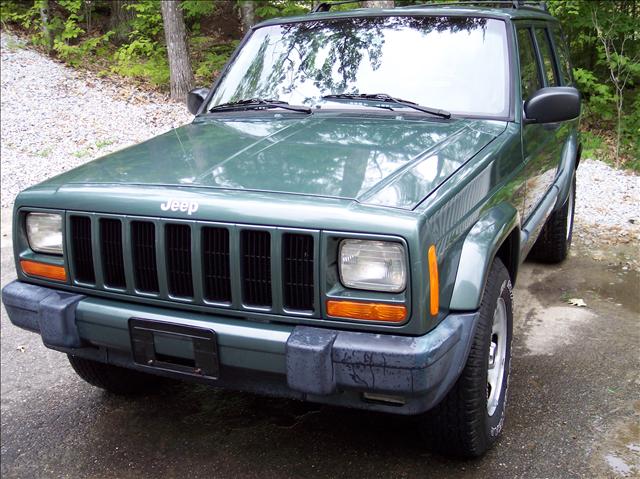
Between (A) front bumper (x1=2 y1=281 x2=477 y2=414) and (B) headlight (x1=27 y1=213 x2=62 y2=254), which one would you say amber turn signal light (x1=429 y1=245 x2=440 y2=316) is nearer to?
(A) front bumper (x1=2 y1=281 x2=477 y2=414)

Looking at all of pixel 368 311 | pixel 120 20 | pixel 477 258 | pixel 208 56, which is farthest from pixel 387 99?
pixel 120 20

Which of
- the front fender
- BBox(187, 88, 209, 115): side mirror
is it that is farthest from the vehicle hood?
BBox(187, 88, 209, 115): side mirror

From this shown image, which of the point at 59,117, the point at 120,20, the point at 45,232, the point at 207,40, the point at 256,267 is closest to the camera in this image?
the point at 256,267

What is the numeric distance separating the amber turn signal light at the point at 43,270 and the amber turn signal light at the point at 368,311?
1.21m

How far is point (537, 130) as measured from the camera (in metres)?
3.66

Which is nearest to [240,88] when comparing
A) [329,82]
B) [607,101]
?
[329,82]

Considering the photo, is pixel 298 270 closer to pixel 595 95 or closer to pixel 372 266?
pixel 372 266

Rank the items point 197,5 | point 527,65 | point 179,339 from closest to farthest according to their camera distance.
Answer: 1. point 179,339
2. point 527,65
3. point 197,5

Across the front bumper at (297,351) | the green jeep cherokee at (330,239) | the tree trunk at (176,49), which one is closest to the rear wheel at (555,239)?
the green jeep cherokee at (330,239)

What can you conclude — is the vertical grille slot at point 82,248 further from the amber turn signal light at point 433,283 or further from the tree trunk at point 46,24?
the tree trunk at point 46,24

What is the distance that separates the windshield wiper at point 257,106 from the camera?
3.47m

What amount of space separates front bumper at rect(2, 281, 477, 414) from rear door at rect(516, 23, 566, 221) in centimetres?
139

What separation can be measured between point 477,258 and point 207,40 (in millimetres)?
11764

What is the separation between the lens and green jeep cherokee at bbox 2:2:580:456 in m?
2.26
